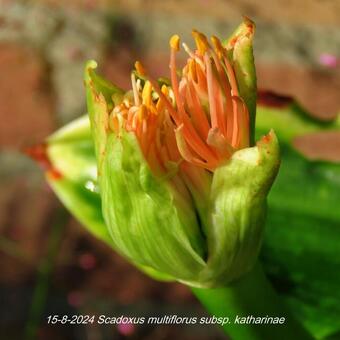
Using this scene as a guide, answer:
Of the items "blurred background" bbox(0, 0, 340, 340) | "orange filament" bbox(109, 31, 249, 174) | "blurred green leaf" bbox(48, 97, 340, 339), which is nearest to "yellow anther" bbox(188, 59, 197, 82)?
"orange filament" bbox(109, 31, 249, 174)

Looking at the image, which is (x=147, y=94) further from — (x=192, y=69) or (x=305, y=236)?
(x=305, y=236)

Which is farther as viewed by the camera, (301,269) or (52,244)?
(52,244)

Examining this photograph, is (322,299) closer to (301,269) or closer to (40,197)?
(301,269)

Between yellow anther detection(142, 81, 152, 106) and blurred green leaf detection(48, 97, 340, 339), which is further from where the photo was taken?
blurred green leaf detection(48, 97, 340, 339)

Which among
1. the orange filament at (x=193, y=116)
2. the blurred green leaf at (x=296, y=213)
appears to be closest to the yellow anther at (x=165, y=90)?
the orange filament at (x=193, y=116)

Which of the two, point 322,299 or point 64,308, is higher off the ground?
point 322,299

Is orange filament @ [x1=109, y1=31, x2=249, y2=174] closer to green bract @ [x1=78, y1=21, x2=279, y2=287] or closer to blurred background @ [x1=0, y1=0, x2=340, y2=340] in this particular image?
green bract @ [x1=78, y1=21, x2=279, y2=287]

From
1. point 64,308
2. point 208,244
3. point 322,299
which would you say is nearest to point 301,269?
point 322,299
